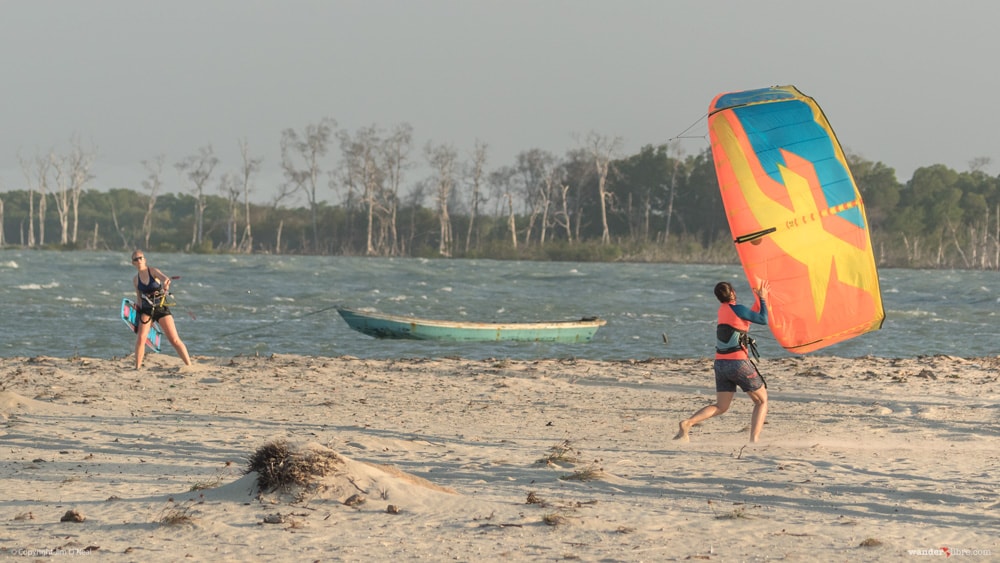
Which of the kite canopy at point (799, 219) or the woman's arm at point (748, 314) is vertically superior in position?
the kite canopy at point (799, 219)

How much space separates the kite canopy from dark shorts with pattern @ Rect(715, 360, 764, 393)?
1506mm

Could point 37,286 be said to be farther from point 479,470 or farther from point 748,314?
point 748,314

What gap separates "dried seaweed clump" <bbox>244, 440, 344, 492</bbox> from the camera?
6.75m

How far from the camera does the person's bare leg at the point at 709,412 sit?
9.30 m

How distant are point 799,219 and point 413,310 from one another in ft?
81.9

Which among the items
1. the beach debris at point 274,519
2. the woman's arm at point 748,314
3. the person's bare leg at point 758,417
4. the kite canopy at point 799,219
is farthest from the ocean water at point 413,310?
the beach debris at point 274,519

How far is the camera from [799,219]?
419 inches

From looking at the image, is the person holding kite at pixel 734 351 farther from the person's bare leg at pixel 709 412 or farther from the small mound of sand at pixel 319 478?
the small mound of sand at pixel 319 478

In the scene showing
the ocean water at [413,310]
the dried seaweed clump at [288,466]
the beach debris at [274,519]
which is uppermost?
the dried seaweed clump at [288,466]

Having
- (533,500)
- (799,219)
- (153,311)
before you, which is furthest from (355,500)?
(153,311)

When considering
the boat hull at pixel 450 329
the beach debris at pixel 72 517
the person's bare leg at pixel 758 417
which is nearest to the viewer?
the beach debris at pixel 72 517

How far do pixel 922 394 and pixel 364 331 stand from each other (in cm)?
1211

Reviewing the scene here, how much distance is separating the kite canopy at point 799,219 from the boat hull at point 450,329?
1159cm

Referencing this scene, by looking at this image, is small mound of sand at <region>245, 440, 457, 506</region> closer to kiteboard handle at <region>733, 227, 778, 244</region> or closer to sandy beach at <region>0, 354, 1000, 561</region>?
sandy beach at <region>0, 354, 1000, 561</region>
